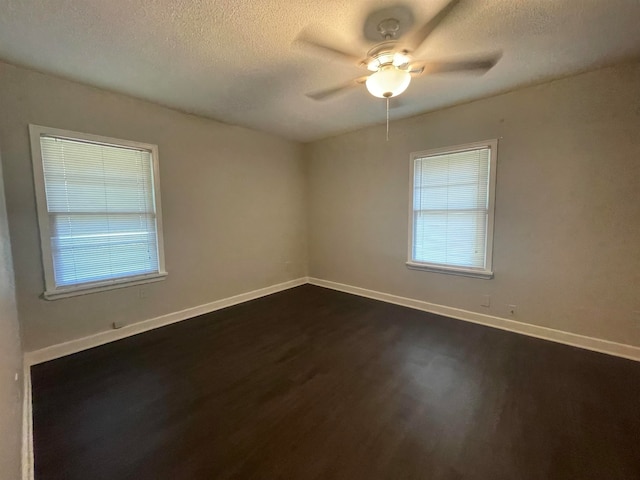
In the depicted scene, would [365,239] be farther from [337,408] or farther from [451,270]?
[337,408]

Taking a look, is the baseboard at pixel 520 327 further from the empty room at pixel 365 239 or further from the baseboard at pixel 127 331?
the baseboard at pixel 127 331

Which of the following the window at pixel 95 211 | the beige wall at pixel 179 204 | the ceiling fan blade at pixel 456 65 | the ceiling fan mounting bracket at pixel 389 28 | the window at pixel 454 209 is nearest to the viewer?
the ceiling fan mounting bracket at pixel 389 28

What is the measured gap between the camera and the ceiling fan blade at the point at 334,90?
254 centimetres

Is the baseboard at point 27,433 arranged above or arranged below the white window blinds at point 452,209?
below

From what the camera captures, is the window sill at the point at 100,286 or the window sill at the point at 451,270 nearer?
the window sill at the point at 100,286

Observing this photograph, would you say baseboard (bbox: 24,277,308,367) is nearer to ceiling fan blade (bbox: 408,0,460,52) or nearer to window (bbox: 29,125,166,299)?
window (bbox: 29,125,166,299)

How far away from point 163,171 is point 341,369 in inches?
117

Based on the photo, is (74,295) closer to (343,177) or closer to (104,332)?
(104,332)

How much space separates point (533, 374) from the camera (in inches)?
91.4

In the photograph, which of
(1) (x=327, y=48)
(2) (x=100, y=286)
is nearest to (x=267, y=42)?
(1) (x=327, y=48)

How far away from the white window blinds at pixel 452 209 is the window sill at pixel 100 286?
3.35 metres

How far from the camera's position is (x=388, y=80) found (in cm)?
205

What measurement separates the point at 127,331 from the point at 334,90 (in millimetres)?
3416

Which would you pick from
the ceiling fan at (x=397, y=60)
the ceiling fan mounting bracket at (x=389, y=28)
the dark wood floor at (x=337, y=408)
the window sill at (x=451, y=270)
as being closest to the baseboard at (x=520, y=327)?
the dark wood floor at (x=337, y=408)
